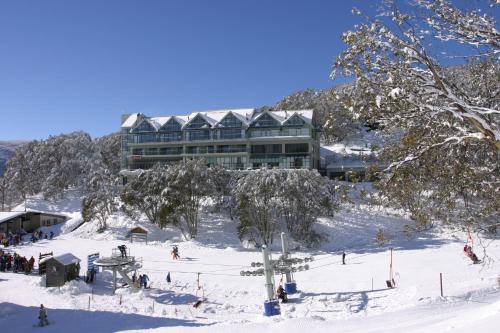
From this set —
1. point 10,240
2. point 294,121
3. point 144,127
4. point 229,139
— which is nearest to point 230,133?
point 229,139

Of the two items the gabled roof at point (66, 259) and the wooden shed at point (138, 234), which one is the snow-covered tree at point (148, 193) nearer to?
the wooden shed at point (138, 234)

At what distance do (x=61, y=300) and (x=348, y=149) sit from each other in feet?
201

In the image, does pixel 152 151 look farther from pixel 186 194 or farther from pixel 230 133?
pixel 186 194

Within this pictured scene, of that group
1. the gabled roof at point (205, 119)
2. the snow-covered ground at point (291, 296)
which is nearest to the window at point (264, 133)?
the gabled roof at point (205, 119)

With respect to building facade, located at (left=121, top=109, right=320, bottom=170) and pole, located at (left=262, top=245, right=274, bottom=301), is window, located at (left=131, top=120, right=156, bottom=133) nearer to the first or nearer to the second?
building facade, located at (left=121, top=109, right=320, bottom=170)

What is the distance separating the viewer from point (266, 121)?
59.2 m

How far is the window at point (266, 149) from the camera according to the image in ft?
190

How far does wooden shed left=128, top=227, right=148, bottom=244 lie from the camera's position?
4112 cm

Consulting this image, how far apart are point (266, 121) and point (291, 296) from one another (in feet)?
130

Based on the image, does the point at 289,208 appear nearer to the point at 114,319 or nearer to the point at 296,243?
the point at 296,243

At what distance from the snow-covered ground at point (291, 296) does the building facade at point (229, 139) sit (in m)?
21.3

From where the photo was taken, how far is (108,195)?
45.7 metres

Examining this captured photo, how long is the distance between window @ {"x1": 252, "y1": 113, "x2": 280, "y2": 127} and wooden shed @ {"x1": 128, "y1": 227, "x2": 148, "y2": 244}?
2511 centimetres

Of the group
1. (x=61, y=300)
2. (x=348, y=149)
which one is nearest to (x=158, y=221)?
(x=61, y=300)
